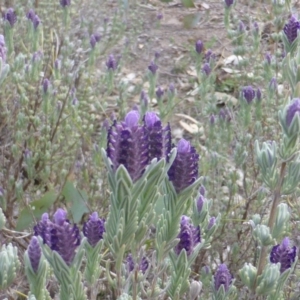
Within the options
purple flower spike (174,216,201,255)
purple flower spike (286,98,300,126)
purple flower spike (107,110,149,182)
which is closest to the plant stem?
purple flower spike (286,98,300,126)

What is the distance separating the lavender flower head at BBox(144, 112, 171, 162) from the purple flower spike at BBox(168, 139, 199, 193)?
27 mm

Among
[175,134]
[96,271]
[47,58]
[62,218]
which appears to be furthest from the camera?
[175,134]

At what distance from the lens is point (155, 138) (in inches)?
39.6

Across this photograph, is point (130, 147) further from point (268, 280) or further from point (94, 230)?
point (268, 280)

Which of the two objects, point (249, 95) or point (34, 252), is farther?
point (249, 95)

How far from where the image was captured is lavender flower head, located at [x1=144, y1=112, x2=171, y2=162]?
0.99 metres

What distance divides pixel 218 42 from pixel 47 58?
1.63m

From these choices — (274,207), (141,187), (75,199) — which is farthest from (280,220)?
(75,199)

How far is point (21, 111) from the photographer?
99.6 inches

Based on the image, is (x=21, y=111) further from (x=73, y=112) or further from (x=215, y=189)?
(x=215, y=189)

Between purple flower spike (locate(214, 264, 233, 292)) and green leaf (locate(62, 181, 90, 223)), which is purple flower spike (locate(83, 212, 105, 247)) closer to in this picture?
purple flower spike (locate(214, 264, 233, 292))

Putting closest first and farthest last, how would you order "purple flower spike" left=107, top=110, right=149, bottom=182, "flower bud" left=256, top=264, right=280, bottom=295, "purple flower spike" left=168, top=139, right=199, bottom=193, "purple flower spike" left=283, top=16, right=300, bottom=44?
1. "purple flower spike" left=107, top=110, right=149, bottom=182
2. "purple flower spike" left=168, top=139, right=199, bottom=193
3. "flower bud" left=256, top=264, right=280, bottom=295
4. "purple flower spike" left=283, top=16, right=300, bottom=44

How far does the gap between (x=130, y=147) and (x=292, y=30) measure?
1.08 meters

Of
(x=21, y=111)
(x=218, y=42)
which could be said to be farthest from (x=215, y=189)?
(x=218, y=42)
